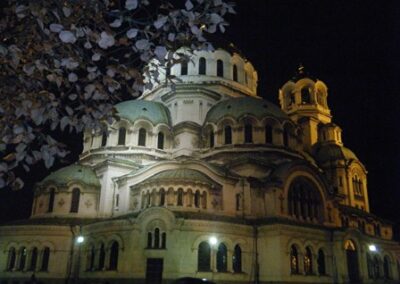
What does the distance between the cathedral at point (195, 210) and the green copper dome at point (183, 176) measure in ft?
0.34

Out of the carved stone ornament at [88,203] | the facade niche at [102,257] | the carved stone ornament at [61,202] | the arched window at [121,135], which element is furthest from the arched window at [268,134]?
the carved stone ornament at [61,202]

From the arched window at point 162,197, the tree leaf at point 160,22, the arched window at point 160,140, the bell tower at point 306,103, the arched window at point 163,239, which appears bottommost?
the arched window at point 163,239

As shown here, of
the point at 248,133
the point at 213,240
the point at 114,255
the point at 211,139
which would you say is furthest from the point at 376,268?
the point at 114,255

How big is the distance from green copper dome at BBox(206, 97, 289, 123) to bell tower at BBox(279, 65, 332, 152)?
1039 centimetres

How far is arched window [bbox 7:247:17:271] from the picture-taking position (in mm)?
31688

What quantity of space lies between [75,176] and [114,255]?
8.48 meters

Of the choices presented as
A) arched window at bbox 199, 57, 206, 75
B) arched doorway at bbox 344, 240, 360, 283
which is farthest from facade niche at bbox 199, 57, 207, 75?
arched doorway at bbox 344, 240, 360, 283

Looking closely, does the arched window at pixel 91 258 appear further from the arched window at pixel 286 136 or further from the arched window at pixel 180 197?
the arched window at pixel 286 136

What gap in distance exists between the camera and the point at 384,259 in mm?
38250

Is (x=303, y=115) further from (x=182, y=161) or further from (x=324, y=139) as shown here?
(x=182, y=161)

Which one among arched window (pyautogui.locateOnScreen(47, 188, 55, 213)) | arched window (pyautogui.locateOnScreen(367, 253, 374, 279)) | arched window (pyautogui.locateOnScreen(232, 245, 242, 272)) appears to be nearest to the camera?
arched window (pyautogui.locateOnScreen(232, 245, 242, 272))

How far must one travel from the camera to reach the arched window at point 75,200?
33531 millimetres

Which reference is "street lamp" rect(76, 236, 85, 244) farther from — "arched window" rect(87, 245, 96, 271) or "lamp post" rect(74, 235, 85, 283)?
"arched window" rect(87, 245, 96, 271)

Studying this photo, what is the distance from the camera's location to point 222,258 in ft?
93.5
